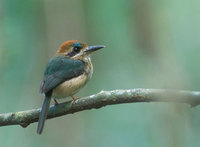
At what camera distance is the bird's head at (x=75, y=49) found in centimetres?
383

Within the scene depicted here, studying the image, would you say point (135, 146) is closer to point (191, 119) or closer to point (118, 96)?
point (118, 96)

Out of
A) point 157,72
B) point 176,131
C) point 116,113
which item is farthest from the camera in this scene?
point 116,113

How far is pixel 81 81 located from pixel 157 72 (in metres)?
0.78

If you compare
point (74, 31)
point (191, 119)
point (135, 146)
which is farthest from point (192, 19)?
point (191, 119)

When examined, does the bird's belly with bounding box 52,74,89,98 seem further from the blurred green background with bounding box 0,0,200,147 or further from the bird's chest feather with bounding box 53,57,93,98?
the blurred green background with bounding box 0,0,200,147

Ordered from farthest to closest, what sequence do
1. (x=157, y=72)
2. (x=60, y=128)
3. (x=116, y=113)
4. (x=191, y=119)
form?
(x=116, y=113) → (x=60, y=128) → (x=157, y=72) → (x=191, y=119)

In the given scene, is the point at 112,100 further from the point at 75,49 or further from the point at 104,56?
the point at 104,56

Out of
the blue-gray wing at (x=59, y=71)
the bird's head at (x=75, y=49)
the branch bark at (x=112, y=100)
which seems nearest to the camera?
the branch bark at (x=112, y=100)

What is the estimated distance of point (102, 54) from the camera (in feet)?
15.2

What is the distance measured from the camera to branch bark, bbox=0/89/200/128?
2.03 m

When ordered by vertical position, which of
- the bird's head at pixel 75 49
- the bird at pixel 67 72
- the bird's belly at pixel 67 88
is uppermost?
the bird's head at pixel 75 49

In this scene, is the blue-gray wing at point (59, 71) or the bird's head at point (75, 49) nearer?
the blue-gray wing at point (59, 71)

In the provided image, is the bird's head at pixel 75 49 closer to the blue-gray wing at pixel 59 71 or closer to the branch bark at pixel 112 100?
the blue-gray wing at pixel 59 71

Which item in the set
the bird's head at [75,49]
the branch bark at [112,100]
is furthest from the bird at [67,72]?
the branch bark at [112,100]
